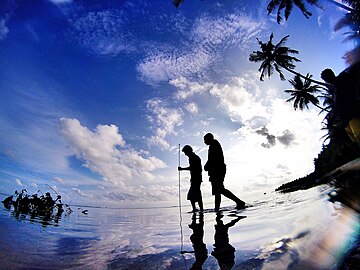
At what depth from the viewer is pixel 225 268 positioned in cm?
113

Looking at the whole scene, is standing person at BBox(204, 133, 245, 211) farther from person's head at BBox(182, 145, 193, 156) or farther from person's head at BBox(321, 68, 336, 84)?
person's head at BBox(321, 68, 336, 84)

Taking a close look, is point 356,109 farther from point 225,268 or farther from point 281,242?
point 225,268

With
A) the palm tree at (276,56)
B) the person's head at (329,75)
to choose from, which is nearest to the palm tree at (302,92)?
the palm tree at (276,56)

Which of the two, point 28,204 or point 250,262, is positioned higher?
point 28,204

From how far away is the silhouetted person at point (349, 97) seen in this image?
15.1 feet

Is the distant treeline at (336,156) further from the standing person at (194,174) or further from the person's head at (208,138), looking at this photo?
the standing person at (194,174)

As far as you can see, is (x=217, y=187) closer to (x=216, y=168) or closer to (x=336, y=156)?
(x=216, y=168)

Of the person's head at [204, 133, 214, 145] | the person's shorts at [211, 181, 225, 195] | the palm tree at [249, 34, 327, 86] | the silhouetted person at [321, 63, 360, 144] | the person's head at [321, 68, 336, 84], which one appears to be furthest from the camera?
the palm tree at [249, 34, 327, 86]

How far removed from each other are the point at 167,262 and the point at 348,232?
45.5 inches

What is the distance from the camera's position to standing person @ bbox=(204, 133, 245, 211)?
554cm

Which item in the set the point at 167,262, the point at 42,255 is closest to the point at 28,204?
the point at 42,255

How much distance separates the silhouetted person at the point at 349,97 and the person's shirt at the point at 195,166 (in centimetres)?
373

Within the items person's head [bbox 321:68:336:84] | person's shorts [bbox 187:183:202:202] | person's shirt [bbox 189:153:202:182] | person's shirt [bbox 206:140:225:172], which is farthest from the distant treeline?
person's shorts [bbox 187:183:202:202]

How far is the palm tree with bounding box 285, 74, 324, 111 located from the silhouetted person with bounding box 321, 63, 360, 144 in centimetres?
3350
